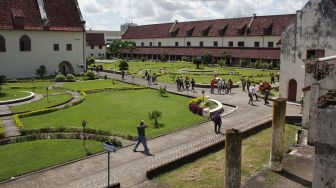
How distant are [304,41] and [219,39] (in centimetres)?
3885

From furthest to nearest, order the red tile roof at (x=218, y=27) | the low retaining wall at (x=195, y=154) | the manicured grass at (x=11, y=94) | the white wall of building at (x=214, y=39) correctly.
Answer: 1. the white wall of building at (x=214, y=39)
2. the red tile roof at (x=218, y=27)
3. the manicured grass at (x=11, y=94)
4. the low retaining wall at (x=195, y=154)

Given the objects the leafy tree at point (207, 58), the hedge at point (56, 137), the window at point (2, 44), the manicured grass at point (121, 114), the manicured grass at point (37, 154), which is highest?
the window at point (2, 44)

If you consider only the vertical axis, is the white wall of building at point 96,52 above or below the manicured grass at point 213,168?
above

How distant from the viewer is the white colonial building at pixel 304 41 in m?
23.7

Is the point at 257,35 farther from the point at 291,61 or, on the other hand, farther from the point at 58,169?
the point at 58,169

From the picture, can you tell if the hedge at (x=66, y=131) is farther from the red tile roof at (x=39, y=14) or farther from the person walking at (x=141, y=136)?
the red tile roof at (x=39, y=14)

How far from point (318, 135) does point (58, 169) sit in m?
9.31

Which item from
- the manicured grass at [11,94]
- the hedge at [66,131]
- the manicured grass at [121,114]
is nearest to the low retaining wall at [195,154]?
the manicured grass at [121,114]

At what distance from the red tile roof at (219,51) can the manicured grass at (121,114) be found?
1062 inches

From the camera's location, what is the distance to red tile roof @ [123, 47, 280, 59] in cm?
5197

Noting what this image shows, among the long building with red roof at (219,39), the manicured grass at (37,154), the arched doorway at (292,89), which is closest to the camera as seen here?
the manicured grass at (37,154)

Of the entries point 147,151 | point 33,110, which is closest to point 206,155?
point 147,151

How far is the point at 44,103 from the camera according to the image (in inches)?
983

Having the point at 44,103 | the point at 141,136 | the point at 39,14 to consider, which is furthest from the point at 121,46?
the point at 141,136
